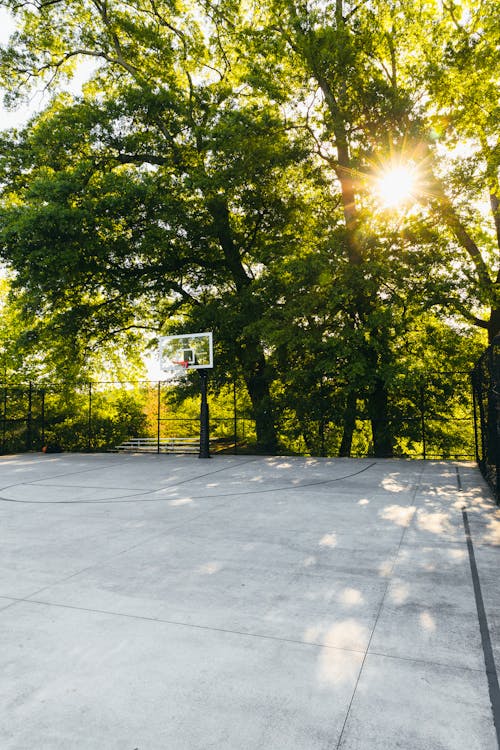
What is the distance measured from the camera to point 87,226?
580 inches

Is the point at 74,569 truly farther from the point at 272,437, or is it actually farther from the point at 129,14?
the point at 129,14

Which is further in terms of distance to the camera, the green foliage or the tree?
the tree

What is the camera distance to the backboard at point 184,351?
1448 cm

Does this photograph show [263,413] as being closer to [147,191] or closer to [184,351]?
[184,351]

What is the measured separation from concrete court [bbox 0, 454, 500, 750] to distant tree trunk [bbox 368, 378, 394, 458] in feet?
24.1

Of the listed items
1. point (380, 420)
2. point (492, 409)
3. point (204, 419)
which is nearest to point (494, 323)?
point (380, 420)

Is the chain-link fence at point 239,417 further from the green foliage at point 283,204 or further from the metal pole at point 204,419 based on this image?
the metal pole at point 204,419

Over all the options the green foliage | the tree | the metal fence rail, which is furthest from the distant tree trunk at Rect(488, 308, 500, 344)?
the tree

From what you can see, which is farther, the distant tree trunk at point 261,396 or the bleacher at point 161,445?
the bleacher at point 161,445

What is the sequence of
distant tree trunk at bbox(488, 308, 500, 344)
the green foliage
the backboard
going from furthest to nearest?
distant tree trunk at bbox(488, 308, 500, 344)
the backboard
the green foliage

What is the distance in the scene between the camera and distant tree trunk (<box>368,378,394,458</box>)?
14.2 metres

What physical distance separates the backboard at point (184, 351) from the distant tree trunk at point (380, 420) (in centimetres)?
507

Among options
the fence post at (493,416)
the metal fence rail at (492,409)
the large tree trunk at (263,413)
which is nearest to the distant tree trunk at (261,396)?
the large tree trunk at (263,413)

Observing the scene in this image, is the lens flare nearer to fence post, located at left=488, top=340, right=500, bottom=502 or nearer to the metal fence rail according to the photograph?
the metal fence rail
